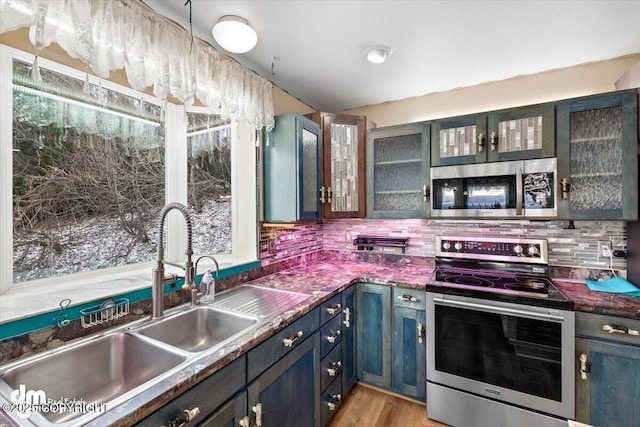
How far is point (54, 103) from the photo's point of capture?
4.49 ft

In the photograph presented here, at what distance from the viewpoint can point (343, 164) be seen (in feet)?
8.08

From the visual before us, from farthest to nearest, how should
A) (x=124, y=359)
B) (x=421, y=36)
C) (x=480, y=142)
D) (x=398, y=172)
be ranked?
(x=398, y=172), (x=480, y=142), (x=421, y=36), (x=124, y=359)

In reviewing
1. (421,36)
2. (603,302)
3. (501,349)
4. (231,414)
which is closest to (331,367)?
(231,414)

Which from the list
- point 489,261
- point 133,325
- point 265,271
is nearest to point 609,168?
point 489,261

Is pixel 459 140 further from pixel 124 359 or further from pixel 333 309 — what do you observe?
pixel 124 359

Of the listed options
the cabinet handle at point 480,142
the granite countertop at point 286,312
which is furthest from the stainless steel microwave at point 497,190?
the granite countertop at point 286,312

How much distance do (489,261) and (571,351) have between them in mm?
768

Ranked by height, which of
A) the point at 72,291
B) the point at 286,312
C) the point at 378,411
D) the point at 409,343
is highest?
the point at 72,291

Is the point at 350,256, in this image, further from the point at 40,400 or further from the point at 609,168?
the point at 40,400

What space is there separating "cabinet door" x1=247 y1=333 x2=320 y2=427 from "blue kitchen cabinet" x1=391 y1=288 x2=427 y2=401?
2.27 feet

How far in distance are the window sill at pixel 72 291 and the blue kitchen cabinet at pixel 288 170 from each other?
60 cm

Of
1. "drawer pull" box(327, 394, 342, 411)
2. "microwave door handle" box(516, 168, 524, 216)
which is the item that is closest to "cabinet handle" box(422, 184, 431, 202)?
"microwave door handle" box(516, 168, 524, 216)

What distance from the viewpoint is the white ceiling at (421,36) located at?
144 cm

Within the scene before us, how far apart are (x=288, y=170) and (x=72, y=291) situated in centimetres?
137
